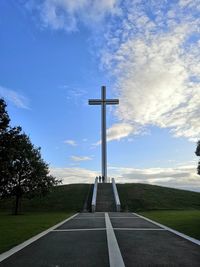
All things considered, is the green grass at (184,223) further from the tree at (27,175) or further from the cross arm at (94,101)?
the cross arm at (94,101)

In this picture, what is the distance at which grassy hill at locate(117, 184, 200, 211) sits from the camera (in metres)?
43.8

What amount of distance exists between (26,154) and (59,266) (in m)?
31.4

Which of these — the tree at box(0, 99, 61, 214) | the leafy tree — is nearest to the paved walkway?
the leafy tree

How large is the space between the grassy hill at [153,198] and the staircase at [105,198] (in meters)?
1.23

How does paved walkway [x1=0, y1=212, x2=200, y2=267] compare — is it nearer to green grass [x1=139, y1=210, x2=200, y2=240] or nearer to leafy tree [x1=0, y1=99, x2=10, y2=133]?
green grass [x1=139, y1=210, x2=200, y2=240]

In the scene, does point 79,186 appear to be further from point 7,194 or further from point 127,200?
point 7,194

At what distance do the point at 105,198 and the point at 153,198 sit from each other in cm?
618

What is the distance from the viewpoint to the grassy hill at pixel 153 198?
43.8m

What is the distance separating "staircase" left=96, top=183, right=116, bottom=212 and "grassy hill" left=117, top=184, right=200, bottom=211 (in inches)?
48.6

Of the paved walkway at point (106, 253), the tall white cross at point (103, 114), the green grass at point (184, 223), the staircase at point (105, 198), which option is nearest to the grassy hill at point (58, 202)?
the staircase at point (105, 198)

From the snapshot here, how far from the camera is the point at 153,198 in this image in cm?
4841

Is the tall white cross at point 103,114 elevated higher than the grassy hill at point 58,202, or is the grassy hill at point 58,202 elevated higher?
the tall white cross at point 103,114

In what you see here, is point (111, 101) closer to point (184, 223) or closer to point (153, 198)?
point (153, 198)

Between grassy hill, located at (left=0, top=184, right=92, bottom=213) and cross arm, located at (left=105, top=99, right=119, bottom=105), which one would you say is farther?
cross arm, located at (left=105, top=99, right=119, bottom=105)
